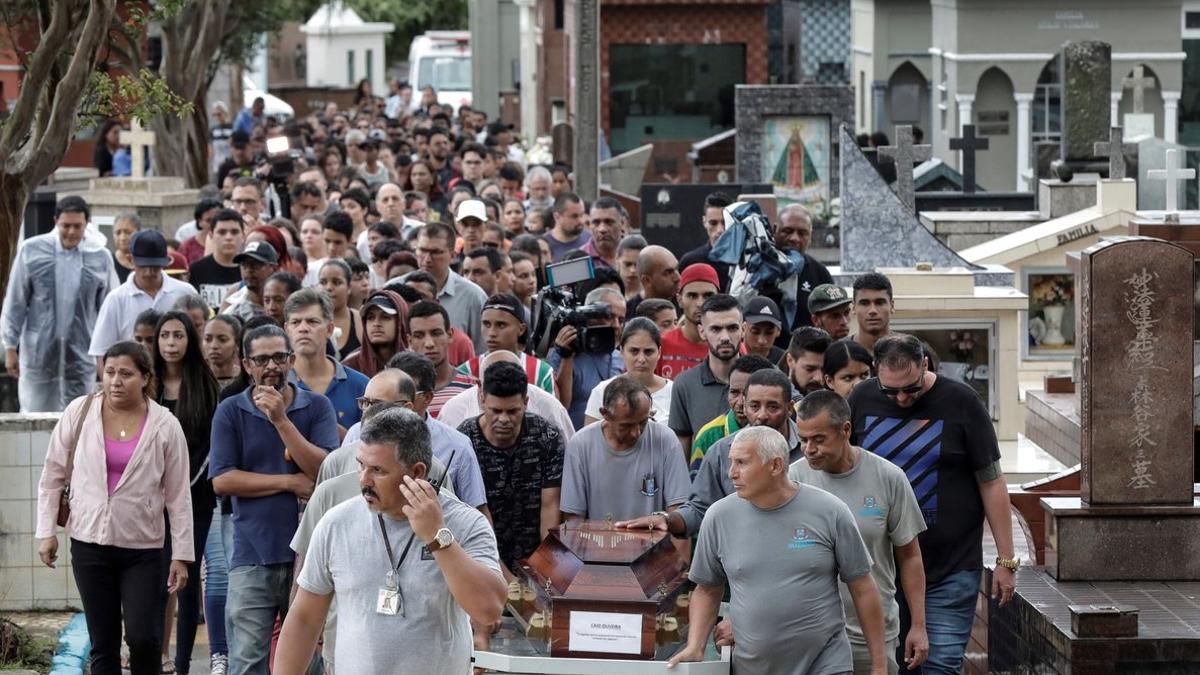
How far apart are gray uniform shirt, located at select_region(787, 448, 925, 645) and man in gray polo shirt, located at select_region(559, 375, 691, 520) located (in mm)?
1015

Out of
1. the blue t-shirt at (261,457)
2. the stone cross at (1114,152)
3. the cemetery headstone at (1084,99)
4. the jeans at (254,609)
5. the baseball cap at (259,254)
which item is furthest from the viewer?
the cemetery headstone at (1084,99)

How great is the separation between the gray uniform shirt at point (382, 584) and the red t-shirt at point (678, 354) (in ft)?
16.7

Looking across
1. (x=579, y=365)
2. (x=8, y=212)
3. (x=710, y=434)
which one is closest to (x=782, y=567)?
(x=710, y=434)

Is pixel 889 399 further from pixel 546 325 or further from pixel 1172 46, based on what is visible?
pixel 1172 46

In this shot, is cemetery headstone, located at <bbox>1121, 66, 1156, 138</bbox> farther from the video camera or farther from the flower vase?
the video camera

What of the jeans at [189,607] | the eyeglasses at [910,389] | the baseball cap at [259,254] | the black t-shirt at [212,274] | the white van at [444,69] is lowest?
the jeans at [189,607]

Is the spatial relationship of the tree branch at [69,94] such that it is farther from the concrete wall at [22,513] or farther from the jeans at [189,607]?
the jeans at [189,607]

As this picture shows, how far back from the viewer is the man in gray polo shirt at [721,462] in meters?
9.63

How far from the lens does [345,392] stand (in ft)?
36.4

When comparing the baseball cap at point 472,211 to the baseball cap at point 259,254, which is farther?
the baseball cap at point 472,211

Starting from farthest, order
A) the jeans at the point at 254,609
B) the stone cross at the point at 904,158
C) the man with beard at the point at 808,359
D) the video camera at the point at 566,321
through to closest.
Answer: the stone cross at the point at 904,158
the video camera at the point at 566,321
the man with beard at the point at 808,359
the jeans at the point at 254,609

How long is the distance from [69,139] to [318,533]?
5.91m

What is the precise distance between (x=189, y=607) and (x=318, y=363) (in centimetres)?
137

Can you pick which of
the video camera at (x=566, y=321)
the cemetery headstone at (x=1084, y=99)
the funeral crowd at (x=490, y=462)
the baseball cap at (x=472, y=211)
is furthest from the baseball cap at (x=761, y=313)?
the cemetery headstone at (x=1084, y=99)
